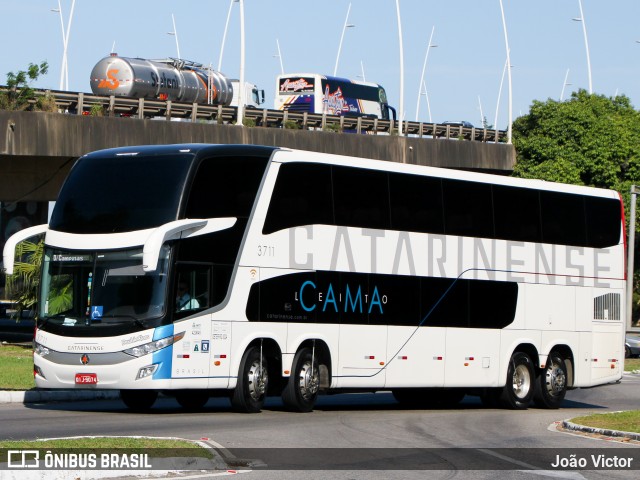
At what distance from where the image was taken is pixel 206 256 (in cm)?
1975

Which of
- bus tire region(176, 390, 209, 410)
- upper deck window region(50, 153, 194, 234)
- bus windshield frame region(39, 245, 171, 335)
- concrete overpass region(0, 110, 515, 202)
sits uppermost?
concrete overpass region(0, 110, 515, 202)

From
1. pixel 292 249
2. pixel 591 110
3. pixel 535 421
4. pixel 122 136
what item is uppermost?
pixel 591 110

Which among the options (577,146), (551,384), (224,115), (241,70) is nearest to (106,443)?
(551,384)

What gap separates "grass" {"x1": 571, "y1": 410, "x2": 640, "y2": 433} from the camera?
18.8 m

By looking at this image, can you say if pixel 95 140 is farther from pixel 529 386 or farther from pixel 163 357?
pixel 163 357

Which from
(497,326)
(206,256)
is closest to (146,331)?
(206,256)

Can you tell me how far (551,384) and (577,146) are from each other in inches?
1546

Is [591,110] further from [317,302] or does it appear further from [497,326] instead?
[317,302]

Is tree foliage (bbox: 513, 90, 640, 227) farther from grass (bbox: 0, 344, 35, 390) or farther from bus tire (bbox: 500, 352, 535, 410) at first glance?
bus tire (bbox: 500, 352, 535, 410)

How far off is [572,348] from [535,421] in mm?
4969

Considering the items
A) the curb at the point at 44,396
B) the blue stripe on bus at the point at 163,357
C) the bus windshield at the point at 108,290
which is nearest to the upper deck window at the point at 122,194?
the bus windshield at the point at 108,290

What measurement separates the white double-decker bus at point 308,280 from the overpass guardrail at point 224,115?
17359 millimetres

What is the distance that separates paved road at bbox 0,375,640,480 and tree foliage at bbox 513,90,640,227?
38630 mm

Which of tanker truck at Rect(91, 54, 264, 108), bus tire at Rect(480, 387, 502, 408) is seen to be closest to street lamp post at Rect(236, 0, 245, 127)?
tanker truck at Rect(91, 54, 264, 108)
